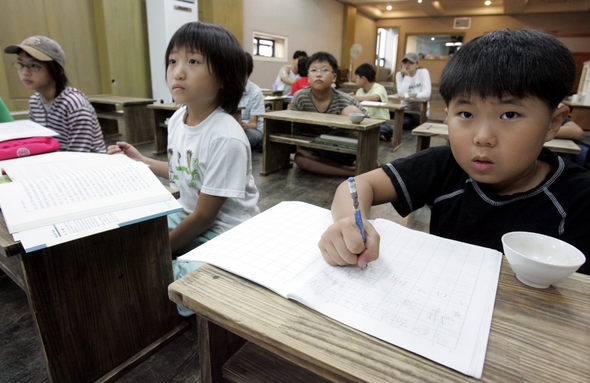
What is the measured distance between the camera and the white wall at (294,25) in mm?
7742

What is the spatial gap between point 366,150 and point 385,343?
2.86 metres

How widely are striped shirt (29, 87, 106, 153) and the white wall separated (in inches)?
245

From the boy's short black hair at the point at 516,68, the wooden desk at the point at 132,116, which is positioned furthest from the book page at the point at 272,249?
the wooden desk at the point at 132,116

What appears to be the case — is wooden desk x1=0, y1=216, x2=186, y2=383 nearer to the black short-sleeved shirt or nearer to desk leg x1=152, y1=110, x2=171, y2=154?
the black short-sleeved shirt

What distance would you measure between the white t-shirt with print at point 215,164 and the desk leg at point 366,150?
6.03 feet

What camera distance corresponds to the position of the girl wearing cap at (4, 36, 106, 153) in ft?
6.16

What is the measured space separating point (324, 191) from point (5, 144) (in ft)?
7.76

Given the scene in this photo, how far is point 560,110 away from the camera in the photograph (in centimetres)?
76

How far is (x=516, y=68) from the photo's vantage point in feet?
2.28

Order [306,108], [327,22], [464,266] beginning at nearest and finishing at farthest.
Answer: [464,266] → [306,108] → [327,22]

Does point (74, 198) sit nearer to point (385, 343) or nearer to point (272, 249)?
point (272, 249)

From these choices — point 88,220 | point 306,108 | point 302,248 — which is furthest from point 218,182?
point 306,108

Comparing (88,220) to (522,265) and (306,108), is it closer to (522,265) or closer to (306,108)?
(522,265)

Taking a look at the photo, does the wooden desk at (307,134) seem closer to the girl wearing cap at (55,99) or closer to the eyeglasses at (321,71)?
the eyeglasses at (321,71)
